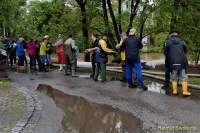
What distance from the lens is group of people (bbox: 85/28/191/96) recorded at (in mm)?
14164

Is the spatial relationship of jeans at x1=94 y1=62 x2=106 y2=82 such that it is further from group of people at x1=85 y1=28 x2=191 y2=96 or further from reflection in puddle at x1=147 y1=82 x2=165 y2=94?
reflection in puddle at x1=147 y1=82 x2=165 y2=94

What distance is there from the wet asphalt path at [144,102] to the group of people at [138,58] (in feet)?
1.48

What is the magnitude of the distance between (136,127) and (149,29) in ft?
61.9

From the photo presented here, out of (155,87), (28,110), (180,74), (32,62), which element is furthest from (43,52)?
(28,110)

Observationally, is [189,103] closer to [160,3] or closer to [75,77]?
[75,77]

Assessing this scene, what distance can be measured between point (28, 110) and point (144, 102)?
296 centimetres

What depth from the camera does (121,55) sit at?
17.8 metres

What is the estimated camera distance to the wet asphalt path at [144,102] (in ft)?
33.4

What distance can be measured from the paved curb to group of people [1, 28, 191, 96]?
10.7 feet

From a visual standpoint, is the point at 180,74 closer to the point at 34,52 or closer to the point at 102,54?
the point at 102,54

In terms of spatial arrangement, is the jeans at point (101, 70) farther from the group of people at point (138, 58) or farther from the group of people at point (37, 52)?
the group of people at point (37, 52)

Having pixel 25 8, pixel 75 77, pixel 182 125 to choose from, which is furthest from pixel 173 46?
pixel 25 8

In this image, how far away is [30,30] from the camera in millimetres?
40219

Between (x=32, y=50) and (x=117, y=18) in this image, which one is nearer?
(x=32, y=50)
